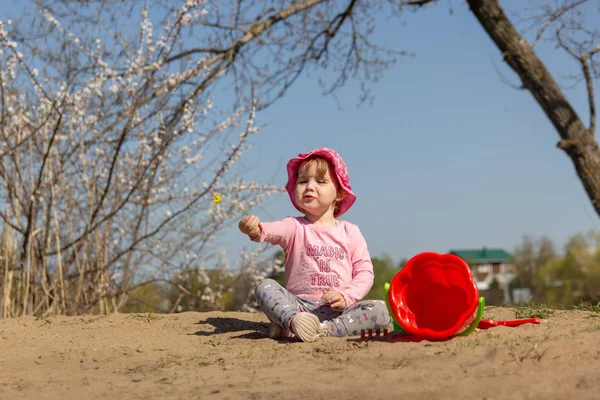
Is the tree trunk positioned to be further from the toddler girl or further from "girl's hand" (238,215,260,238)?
"girl's hand" (238,215,260,238)

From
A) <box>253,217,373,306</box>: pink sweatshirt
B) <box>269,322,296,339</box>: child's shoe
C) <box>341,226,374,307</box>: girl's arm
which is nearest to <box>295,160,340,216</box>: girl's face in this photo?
<box>253,217,373,306</box>: pink sweatshirt

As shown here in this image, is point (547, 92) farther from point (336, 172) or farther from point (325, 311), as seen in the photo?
point (325, 311)

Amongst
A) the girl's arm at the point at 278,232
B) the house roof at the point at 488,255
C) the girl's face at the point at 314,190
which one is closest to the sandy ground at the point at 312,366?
the girl's arm at the point at 278,232

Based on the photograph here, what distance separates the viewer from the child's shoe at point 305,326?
355cm

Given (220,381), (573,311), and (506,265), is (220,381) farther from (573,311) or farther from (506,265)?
(506,265)

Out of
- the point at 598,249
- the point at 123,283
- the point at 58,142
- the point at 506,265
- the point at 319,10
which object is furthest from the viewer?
the point at 506,265

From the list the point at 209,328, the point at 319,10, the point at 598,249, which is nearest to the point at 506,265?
the point at 598,249

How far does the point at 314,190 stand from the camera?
13.3 ft

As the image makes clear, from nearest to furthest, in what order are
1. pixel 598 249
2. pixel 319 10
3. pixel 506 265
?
1. pixel 319 10
2. pixel 598 249
3. pixel 506 265

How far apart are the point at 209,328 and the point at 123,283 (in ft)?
8.65

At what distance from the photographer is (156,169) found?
21.9 feet

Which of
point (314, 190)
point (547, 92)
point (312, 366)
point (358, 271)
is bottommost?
point (312, 366)

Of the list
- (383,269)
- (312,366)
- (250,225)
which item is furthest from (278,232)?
(383,269)

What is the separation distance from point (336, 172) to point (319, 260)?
0.56 m
